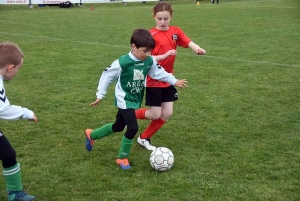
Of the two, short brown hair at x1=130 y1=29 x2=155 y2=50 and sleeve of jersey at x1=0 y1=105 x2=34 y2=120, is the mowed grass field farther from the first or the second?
short brown hair at x1=130 y1=29 x2=155 y2=50

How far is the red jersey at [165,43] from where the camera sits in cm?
545

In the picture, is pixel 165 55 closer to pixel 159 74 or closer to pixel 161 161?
pixel 159 74

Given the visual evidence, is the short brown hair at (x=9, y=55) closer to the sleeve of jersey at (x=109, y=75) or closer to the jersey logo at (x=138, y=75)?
the sleeve of jersey at (x=109, y=75)

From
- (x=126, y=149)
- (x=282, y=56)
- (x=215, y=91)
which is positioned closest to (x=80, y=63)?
(x=215, y=91)

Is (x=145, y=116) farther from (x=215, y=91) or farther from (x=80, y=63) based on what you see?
(x=80, y=63)

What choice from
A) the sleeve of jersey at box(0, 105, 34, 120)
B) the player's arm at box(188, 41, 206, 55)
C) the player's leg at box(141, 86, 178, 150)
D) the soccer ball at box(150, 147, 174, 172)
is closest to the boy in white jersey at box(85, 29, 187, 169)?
the soccer ball at box(150, 147, 174, 172)

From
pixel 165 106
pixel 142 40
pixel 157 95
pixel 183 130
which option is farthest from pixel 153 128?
pixel 142 40

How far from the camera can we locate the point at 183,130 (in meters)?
6.37

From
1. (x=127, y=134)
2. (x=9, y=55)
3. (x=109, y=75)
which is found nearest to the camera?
(x=9, y=55)

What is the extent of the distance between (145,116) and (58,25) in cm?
1456

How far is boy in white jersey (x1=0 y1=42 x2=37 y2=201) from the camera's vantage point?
368 centimetres

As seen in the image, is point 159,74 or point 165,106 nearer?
point 159,74

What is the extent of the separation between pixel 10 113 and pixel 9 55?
52 cm

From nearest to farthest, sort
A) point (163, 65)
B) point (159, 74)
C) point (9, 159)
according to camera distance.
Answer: point (9, 159)
point (159, 74)
point (163, 65)
